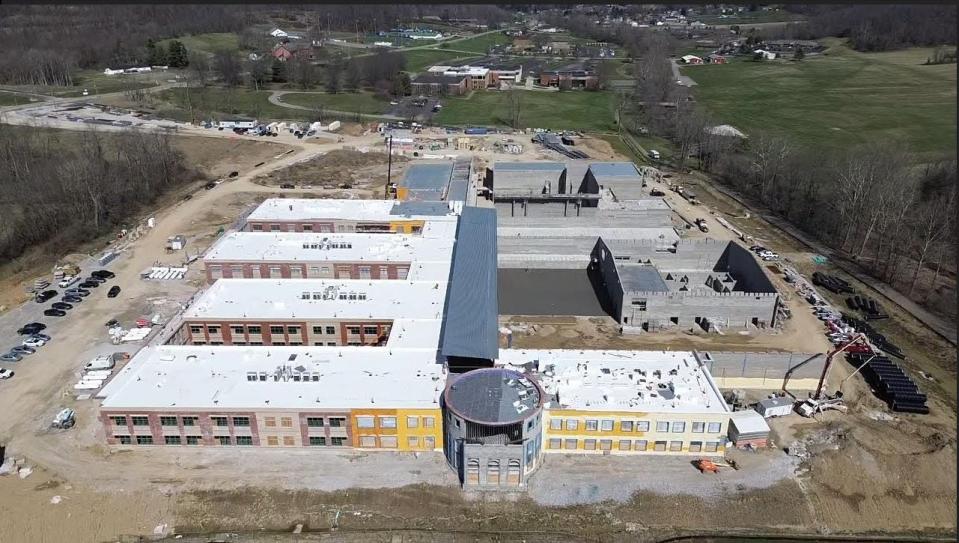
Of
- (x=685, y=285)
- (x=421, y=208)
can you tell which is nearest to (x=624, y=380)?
(x=685, y=285)

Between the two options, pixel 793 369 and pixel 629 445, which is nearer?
pixel 629 445

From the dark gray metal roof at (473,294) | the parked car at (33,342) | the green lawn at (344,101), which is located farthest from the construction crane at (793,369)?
the green lawn at (344,101)

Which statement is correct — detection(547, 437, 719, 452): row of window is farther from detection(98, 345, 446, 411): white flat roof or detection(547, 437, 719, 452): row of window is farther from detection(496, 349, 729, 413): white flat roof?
detection(98, 345, 446, 411): white flat roof

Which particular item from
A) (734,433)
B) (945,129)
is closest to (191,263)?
(734,433)

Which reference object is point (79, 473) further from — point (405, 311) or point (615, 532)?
point (615, 532)

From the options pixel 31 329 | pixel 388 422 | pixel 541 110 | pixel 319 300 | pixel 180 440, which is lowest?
pixel 180 440

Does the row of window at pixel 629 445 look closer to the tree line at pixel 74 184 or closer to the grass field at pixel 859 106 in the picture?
the tree line at pixel 74 184

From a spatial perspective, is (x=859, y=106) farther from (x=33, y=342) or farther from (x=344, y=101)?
(x=33, y=342)
